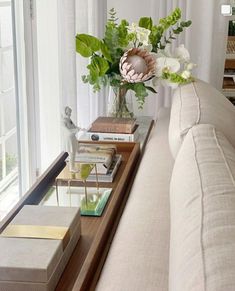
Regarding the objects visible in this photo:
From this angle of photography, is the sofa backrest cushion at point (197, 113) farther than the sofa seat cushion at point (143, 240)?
Yes

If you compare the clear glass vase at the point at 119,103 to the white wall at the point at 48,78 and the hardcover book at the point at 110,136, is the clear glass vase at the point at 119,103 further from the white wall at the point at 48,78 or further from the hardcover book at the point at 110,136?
the white wall at the point at 48,78

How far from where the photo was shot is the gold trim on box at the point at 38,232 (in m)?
1.15

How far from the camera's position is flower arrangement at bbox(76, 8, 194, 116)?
213cm

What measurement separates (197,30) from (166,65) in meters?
1.20

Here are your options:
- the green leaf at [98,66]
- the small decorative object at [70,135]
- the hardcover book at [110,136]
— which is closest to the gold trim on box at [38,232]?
the small decorative object at [70,135]

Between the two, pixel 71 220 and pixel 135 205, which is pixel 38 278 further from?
pixel 135 205

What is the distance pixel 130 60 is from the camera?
212 centimetres

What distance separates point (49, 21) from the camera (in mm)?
2807

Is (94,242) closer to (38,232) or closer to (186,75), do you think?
(38,232)

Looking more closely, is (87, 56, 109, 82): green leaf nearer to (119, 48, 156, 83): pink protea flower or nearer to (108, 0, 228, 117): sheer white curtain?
(119, 48, 156, 83): pink protea flower

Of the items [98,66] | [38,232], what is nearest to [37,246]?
[38,232]

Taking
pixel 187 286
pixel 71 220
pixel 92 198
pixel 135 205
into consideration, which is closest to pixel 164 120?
pixel 92 198

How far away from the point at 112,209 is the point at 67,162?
A: 0.41m

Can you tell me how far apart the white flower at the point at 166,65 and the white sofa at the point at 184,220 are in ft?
1.43
